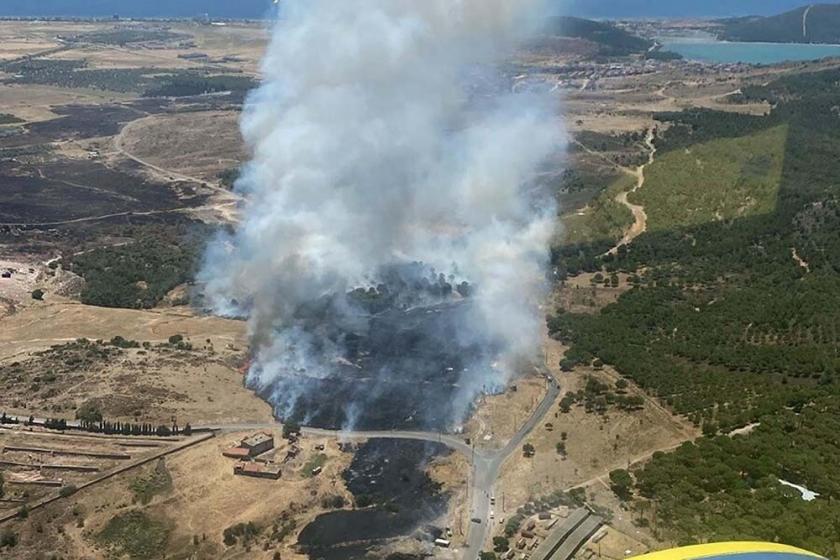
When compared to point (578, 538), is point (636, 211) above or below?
above

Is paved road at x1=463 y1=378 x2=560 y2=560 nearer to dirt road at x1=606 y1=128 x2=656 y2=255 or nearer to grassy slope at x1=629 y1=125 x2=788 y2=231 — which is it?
dirt road at x1=606 y1=128 x2=656 y2=255

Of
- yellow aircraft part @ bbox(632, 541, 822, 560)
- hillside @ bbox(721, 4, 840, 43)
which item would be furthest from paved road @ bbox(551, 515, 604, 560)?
hillside @ bbox(721, 4, 840, 43)

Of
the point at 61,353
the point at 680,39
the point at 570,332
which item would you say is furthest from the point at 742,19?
the point at 61,353

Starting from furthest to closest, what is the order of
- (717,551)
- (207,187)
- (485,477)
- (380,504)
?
(207,187) → (485,477) → (380,504) → (717,551)

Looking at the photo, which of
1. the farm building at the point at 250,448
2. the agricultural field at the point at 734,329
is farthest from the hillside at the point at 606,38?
the farm building at the point at 250,448

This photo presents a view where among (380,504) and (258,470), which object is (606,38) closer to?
(258,470)

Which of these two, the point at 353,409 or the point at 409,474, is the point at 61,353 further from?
the point at 409,474

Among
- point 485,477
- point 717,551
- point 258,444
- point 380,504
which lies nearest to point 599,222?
point 485,477
